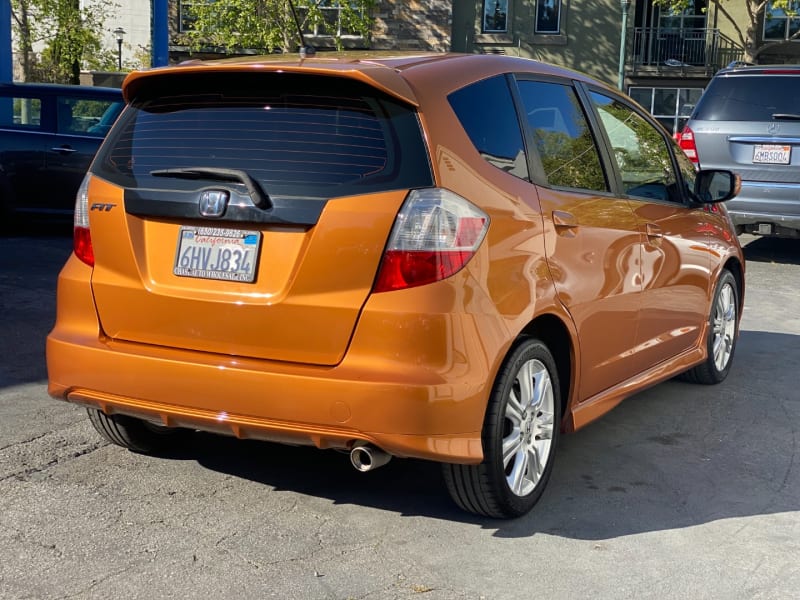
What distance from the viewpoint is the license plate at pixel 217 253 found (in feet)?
12.2

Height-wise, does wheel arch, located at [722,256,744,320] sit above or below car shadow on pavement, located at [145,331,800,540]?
above

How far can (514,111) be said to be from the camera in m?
4.24

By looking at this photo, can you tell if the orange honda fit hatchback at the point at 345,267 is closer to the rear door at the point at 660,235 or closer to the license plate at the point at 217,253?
the license plate at the point at 217,253

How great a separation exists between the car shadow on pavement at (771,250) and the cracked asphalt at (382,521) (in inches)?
272

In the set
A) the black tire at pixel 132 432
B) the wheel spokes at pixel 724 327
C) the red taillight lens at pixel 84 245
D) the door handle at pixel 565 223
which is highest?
the door handle at pixel 565 223

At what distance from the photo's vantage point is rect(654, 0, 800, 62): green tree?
116ft

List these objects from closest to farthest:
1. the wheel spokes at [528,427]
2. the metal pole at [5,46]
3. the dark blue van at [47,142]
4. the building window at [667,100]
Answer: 1. the wheel spokes at [528,427]
2. the dark blue van at [47,142]
3. the metal pole at [5,46]
4. the building window at [667,100]

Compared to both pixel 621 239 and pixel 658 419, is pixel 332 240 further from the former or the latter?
pixel 658 419

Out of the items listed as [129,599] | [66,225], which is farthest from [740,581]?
[66,225]

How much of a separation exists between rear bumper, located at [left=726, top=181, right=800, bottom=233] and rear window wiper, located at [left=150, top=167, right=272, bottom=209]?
7.87 m

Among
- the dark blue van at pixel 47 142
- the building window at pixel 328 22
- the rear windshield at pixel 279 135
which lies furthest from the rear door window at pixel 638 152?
the building window at pixel 328 22

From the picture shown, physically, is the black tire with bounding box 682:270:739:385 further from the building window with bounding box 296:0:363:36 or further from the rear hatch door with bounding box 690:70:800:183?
the building window with bounding box 296:0:363:36

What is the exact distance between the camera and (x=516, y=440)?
13.3 ft

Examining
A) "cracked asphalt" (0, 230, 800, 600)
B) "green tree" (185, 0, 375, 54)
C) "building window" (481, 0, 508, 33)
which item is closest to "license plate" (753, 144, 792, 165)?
"cracked asphalt" (0, 230, 800, 600)
